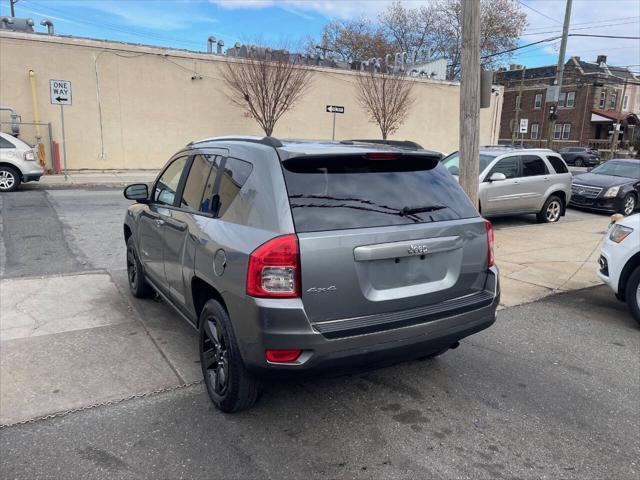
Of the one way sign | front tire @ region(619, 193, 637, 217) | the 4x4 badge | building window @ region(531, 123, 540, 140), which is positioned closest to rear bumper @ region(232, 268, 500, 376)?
the 4x4 badge

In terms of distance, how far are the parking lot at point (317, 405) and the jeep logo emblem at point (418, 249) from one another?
97 cm

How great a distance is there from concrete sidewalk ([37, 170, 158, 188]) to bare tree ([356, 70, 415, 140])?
11.4 metres

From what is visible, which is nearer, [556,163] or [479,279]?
[479,279]

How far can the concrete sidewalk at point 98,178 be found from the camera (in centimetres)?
1623

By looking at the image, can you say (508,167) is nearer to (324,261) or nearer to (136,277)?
(136,277)

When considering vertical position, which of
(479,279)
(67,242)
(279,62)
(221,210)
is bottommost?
(67,242)

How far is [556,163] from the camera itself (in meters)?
12.3

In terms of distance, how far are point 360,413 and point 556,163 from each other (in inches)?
433

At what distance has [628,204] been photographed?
13.9 m

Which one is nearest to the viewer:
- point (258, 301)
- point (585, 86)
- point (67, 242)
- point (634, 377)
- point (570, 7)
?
point (258, 301)

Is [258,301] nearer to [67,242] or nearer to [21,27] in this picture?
[67,242]

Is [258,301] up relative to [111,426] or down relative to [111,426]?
up

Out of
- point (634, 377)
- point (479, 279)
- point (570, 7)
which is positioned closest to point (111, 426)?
point (479, 279)

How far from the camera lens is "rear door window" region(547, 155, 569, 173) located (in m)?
12.2
